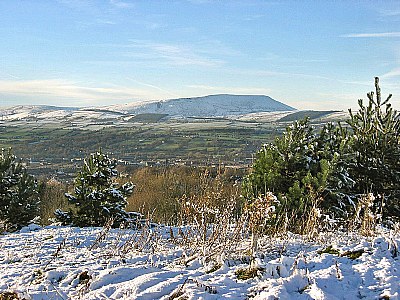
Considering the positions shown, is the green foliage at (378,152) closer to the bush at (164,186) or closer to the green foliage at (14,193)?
the bush at (164,186)

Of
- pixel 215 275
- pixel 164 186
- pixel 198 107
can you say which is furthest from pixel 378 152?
pixel 198 107

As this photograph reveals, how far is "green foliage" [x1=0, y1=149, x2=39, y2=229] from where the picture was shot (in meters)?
15.3

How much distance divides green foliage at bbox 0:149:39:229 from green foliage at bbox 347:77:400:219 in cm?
1238

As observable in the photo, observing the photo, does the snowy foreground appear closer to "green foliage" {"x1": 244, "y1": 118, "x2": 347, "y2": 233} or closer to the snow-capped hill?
"green foliage" {"x1": 244, "y1": 118, "x2": 347, "y2": 233}

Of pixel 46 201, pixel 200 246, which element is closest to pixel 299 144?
pixel 200 246

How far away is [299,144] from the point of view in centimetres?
965

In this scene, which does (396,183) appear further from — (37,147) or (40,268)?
(37,147)

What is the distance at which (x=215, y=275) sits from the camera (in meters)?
3.78

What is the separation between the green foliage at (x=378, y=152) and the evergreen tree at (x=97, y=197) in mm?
7655

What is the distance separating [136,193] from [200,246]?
20599 millimetres

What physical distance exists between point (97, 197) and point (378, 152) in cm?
900

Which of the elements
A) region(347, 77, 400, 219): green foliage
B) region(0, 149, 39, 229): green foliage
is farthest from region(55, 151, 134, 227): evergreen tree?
region(347, 77, 400, 219): green foliage

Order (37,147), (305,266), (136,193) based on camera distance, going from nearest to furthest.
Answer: (305,266) < (136,193) < (37,147)

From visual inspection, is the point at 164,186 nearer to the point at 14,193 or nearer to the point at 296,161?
the point at 14,193
